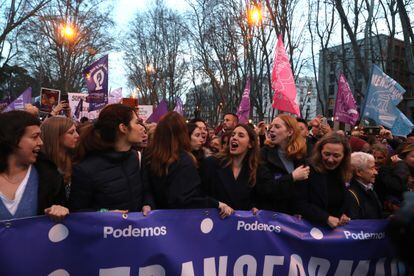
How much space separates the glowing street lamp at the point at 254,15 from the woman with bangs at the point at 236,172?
13.9 m

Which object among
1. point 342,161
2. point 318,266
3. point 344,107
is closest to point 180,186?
point 318,266

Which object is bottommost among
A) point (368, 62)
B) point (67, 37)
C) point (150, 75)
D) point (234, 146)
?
point (234, 146)

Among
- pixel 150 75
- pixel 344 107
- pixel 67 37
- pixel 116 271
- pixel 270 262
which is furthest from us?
pixel 150 75

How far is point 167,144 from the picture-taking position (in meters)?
3.40

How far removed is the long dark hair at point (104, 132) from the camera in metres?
3.18

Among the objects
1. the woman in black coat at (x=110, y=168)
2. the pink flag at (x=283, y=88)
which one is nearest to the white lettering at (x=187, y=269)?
the woman in black coat at (x=110, y=168)

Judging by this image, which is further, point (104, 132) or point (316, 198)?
point (316, 198)

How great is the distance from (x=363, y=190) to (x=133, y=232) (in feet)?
7.52

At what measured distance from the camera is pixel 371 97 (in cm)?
795

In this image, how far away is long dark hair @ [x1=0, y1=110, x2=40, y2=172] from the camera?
2756mm

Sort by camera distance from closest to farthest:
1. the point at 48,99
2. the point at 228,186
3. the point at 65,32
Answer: the point at 228,186 < the point at 48,99 < the point at 65,32

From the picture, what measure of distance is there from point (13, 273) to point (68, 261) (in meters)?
0.35

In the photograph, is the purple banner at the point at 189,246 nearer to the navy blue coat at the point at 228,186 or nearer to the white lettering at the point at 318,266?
the white lettering at the point at 318,266

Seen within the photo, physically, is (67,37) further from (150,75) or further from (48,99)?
(48,99)
